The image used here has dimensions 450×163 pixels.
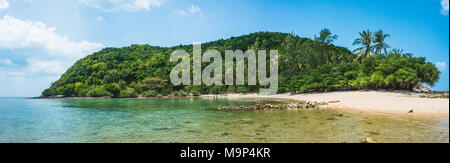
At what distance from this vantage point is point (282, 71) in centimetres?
7906

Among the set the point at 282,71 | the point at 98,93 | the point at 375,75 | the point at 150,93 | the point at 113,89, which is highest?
the point at 282,71

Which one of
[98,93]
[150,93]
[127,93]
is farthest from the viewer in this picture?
[150,93]

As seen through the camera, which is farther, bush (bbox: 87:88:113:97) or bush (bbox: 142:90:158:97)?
bush (bbox: 142:90:158:97)

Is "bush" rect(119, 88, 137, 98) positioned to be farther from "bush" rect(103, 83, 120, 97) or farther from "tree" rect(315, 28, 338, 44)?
"tree" rect(315, 28, 338, 44)

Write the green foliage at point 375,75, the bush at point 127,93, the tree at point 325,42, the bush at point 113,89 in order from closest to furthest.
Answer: the green foliage at point 375,75, the tree at point 325,42, the bush at point 127,93, the bush at point 113,89

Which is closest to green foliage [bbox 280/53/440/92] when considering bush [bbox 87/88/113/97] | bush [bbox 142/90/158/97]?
bush [bbox 142/90/158/97]

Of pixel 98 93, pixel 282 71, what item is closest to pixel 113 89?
pixel 98 93

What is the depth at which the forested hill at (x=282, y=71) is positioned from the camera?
1640 inches

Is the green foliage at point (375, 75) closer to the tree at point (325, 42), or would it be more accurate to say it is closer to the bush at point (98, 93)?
the tree at point (325, 42)

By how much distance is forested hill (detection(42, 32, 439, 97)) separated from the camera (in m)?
41.7

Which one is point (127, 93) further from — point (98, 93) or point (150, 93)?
point (98, 93)

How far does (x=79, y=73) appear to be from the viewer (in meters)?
124

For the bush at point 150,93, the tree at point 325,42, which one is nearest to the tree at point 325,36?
the tree at point 325,42
